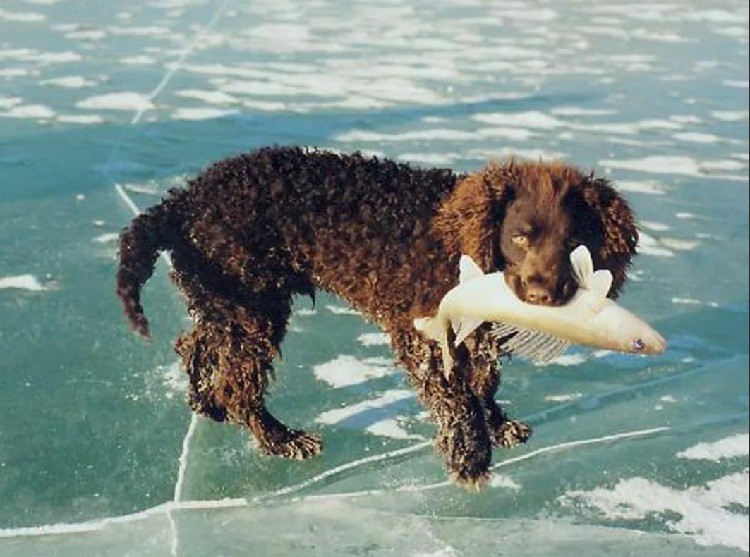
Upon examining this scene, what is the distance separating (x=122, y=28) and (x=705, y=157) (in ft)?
15.8

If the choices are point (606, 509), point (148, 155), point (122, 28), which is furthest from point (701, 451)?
point (122, 28)

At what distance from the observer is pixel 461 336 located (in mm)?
2807

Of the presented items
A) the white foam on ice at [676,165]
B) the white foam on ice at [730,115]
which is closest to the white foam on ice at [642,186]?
the white foam on ice at [676,165]

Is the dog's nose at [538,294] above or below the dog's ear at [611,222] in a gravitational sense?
below

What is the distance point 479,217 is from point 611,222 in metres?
0.36

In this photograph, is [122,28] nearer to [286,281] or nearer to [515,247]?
[286,281]

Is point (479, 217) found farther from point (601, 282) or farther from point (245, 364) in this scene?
point (245, 364)

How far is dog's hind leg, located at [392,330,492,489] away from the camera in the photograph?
306 centimetres

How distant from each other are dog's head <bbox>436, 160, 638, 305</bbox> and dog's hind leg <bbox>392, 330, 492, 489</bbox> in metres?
0.40

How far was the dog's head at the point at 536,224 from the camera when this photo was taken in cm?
259

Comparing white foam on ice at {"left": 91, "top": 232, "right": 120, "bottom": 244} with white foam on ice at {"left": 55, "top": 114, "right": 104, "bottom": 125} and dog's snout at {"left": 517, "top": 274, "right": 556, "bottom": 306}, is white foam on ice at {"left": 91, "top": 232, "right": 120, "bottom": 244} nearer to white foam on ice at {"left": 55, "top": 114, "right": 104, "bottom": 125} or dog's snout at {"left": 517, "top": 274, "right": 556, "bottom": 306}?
white foam on ice at {"left": 55, "top": 114, "right": 104, "bottom": 125}

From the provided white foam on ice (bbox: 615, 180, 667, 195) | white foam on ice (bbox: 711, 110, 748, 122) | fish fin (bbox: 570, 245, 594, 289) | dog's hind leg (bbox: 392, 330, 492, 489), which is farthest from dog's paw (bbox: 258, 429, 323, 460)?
white foam on ice (bbox: 711, 110, 748, 122)

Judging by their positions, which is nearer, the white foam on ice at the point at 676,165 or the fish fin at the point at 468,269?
the fish fin at the point at 468,269

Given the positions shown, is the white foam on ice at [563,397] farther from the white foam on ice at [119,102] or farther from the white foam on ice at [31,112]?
the white foam on ice at [119,102]
